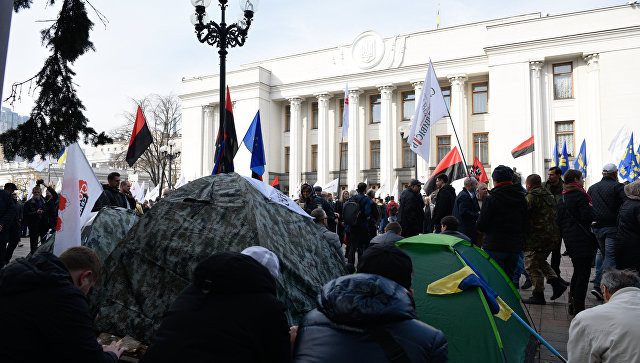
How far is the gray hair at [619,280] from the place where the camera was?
2.82 m

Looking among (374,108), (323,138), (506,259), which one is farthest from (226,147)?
Answer: (374,108)

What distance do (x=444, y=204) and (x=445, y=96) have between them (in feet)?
93.0

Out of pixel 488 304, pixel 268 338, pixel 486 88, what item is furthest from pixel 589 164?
pixel 268 338

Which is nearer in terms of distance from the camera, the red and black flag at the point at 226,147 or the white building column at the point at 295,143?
the red and black flag at the point at 226,147

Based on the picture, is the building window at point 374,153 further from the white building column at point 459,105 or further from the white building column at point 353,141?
the white building column at point 459,105

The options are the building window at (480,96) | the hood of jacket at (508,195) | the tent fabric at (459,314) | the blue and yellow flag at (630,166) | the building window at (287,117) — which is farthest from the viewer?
the building window at (287,117)

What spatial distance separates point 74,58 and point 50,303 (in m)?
3.92

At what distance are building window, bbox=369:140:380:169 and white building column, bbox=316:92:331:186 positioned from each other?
3674 mm

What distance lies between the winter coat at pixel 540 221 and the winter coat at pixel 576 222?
484 mm

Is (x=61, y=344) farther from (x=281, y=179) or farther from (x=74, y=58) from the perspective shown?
(x=281, y=179)

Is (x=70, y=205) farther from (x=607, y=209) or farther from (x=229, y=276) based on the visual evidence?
(x=607, y=209)

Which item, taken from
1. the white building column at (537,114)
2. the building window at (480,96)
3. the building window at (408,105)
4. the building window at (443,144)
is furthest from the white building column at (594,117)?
the building window at (408,105)

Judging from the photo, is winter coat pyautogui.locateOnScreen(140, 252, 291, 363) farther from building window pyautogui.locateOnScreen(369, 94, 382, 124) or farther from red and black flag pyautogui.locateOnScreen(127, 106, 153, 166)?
building window pyautogui.locateOnScreen(369, 94, 382, 124)

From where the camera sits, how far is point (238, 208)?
181 inches
